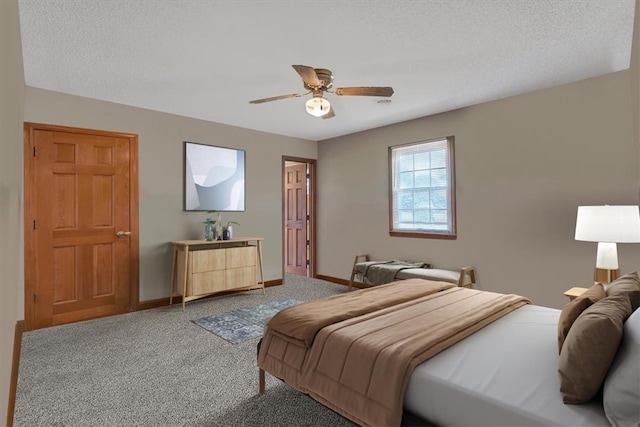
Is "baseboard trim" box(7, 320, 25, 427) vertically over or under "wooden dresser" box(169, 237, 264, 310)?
under

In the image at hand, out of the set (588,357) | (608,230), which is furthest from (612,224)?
(588,357)

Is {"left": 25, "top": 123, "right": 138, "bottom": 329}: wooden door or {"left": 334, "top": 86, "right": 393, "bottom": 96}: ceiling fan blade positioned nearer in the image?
{"left": 334, "top": 86, "right": 393, "bottom": 96}: ceiling fan blade

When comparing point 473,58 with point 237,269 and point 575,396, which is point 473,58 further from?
point 237,269

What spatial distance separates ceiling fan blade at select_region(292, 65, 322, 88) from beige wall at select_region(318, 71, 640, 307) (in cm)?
231

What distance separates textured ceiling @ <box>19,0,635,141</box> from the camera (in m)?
2.11

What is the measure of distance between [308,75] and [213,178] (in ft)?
8.85

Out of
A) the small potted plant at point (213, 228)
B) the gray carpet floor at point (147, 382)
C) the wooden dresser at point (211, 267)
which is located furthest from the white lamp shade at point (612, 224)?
the small potted plant at point (213, 228)

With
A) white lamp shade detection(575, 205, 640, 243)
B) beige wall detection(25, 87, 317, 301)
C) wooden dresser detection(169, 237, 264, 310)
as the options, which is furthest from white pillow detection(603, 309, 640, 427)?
beige wall detection(25, 87, 317, 301)

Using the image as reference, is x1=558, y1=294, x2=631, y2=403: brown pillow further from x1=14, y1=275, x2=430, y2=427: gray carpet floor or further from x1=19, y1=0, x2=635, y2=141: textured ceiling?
x1=19, y1=0, x2=635, y2=141: textured ceiling

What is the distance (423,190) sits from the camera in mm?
4547

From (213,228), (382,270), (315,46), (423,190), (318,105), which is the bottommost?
(382,270)

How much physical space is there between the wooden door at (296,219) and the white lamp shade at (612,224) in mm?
4281

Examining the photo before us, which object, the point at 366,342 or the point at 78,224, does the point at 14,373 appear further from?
the point at 366,342

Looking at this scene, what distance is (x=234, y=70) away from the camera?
2.99 m
